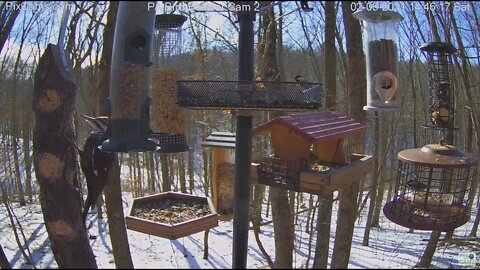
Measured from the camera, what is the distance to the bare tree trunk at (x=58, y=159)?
2895 millimetres

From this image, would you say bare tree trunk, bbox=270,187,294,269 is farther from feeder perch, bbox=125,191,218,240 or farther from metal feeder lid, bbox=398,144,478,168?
metal feeder lid, bbox=398,144,478,168

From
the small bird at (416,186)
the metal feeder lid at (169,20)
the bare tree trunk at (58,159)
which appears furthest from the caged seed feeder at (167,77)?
the small bird at (416,186)

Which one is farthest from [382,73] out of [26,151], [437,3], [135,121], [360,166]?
[26,151]

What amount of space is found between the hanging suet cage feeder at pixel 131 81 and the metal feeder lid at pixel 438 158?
2410mm

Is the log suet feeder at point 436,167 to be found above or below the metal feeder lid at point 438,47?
below

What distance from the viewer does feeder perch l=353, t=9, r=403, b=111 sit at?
4.56m

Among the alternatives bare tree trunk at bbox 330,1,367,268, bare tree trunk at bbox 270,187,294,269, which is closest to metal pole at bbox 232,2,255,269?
bare tree trunk at bbox 330,1,367,268

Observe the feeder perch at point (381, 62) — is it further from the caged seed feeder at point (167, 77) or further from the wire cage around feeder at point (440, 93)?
the caged seed feeder at point (167, 77)

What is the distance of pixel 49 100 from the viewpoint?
2896 millimetres

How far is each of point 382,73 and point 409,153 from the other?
1.00 metres

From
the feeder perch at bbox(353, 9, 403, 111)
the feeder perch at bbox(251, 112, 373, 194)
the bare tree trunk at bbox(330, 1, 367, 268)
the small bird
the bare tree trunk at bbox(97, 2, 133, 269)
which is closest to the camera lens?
the feeder perch at bbox(251, 112, 373, 194)

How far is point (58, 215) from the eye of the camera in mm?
2959

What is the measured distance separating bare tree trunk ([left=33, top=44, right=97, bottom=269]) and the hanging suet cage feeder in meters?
0.36

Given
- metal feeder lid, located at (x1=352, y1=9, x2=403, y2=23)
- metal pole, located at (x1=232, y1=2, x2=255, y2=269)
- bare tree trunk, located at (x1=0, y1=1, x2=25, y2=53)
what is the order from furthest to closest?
bare tree trunk, located at (x1=0, y1=1, x2=25, y2=53) → metal feeder lid, located at (x1=352, y1=9, x2=403, y2=23) → metal pole, located at (x1=232, y1=2, x2=255, y2=269)
